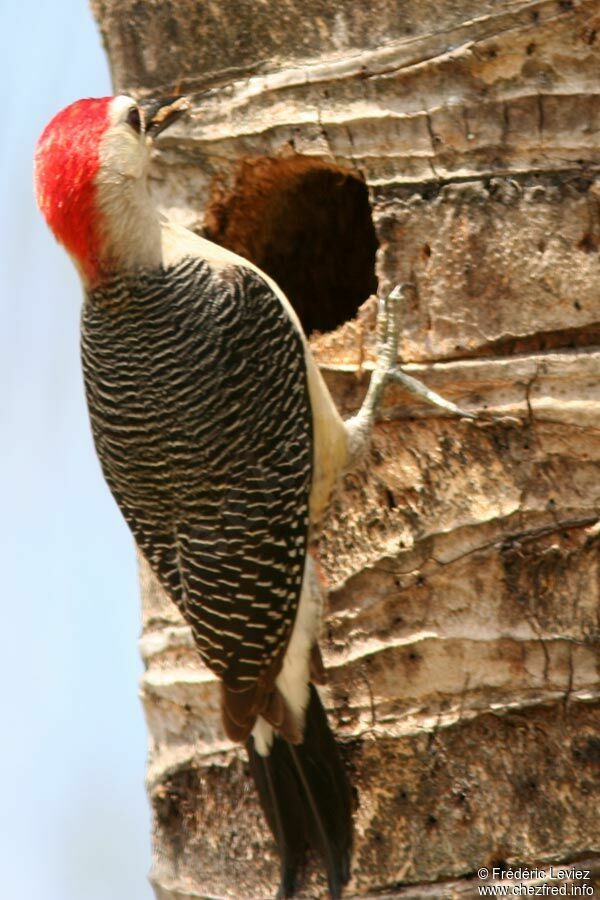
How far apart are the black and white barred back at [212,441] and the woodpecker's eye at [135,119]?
0.38 meters

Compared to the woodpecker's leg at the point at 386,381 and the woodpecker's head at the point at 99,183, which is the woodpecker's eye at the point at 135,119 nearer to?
the woodpecker's head at the point at 99,183

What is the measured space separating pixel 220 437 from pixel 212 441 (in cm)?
2

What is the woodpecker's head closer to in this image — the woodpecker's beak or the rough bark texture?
the woodpecker's beak

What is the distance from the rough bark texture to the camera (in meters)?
3.19

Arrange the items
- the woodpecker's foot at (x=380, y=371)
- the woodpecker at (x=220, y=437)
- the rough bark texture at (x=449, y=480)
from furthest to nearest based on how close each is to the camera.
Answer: the woodpecker's foot at (x=380, y=371)
the woodpecker at (x=220, y=437)
the rough bark texture at (x=449, y=480)

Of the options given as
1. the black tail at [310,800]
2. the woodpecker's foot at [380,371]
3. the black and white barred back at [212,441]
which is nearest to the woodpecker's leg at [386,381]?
the woodpecker's foot at [380,371]

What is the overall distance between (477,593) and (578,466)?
1.27 feet

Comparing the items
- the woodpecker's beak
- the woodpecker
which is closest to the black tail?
the woodpecker

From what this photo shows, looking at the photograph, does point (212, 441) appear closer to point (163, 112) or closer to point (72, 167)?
point (72, 167)

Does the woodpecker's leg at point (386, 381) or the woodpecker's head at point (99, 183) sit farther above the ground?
the woodpecker's head at point (99, 183)

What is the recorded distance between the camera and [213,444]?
351cm

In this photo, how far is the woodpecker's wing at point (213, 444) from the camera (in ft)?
11.1

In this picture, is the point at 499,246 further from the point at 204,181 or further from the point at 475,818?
the point at 475,818

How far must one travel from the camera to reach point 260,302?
366cm
